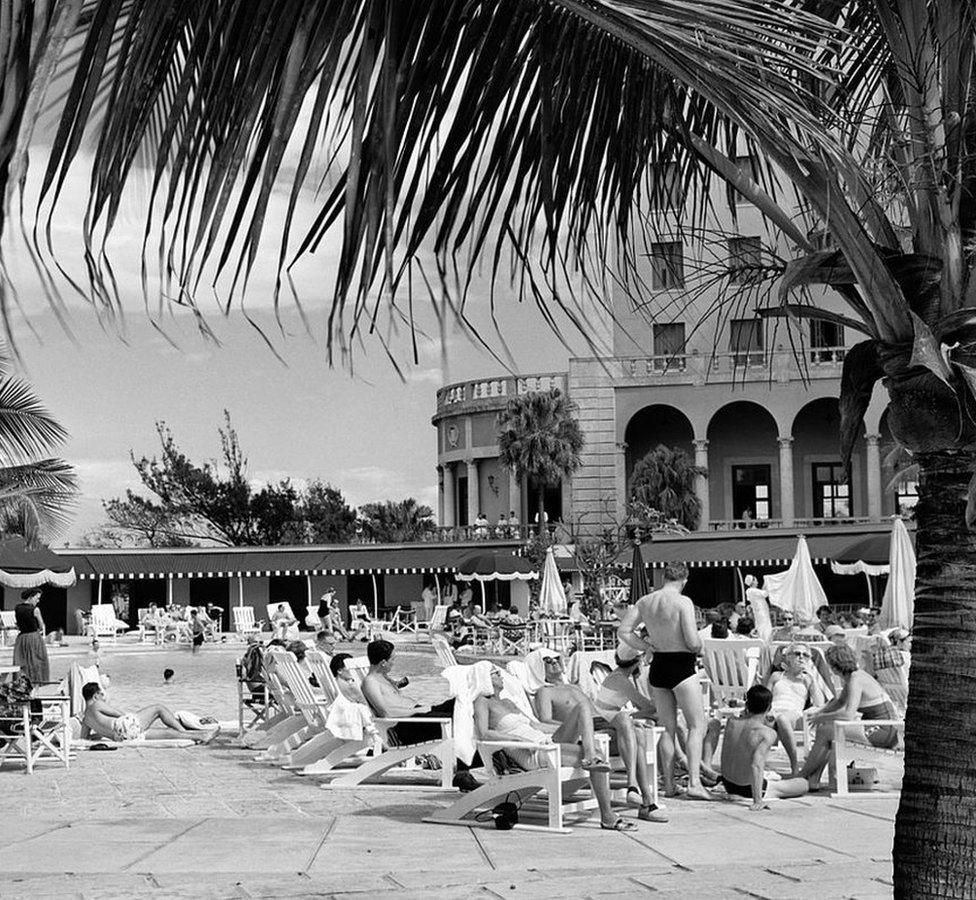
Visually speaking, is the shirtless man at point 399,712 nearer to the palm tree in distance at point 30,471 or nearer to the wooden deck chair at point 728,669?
the wooden deck chair at point 728,669

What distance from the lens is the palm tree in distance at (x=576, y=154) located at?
221 cm

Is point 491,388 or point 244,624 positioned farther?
point 491,388

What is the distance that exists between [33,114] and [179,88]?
515 millimetres

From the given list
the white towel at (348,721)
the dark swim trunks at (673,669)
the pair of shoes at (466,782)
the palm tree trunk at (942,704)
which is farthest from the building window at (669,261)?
the white towel at (348,721)

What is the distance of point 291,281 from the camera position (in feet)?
7.13

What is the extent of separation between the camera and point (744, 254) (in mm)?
3791

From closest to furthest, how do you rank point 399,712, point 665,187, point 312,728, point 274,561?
point 665,187 < point 399,712 < point 312,728 < point 274,561

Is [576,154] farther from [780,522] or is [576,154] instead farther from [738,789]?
[780,522]

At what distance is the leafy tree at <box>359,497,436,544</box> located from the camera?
67.1 m

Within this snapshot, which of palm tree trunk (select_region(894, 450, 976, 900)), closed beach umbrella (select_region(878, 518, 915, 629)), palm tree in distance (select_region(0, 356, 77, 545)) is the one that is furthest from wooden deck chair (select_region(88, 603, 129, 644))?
palm tree trunk (select_region(894, 450, 976, 900))

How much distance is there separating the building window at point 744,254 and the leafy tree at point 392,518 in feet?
204

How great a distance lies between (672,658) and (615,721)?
0.53m

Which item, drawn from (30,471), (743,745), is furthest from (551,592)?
(743,745)

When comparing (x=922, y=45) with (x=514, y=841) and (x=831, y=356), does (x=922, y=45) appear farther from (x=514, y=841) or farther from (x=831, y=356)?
(x=831, y=356)
